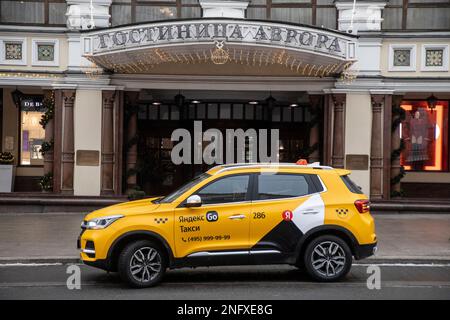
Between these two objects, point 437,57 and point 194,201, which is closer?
point 194,201

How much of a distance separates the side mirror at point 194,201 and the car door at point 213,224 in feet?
0.26

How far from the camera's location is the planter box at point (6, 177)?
18.9 metres

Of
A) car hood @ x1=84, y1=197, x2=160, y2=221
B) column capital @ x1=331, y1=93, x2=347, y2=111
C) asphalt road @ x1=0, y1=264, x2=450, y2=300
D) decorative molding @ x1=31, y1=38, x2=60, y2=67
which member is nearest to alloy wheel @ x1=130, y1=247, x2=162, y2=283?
asphalt road @ x1=0, y1=264, x2=450, y2=300

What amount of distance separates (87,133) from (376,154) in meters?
7.93

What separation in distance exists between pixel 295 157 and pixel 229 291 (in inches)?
461

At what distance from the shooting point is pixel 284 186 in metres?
9.77

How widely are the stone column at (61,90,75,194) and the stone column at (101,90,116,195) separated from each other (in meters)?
0.85

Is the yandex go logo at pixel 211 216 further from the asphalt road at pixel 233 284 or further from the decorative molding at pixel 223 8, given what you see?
the decorative molding at pixel 223 8

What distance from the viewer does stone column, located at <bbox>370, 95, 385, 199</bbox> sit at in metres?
18.2

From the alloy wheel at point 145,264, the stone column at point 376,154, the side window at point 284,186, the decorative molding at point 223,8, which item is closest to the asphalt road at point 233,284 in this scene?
the alloy wheel at point 145,264

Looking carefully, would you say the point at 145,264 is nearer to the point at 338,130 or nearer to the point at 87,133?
the point at 87,133

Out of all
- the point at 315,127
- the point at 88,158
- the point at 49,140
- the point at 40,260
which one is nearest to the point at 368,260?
the point at 40,260

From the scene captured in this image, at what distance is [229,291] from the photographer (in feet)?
30.0

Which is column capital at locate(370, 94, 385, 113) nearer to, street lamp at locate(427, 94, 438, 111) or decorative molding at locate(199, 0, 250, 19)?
street lamp at locate(427, 94, 438, 111)
